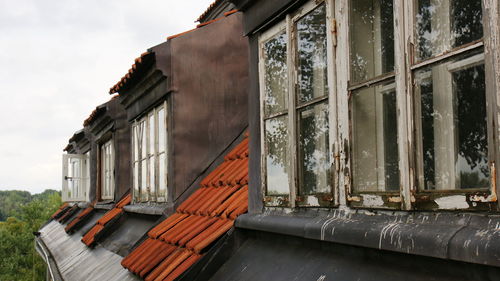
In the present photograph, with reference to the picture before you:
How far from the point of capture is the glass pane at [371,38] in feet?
8.89

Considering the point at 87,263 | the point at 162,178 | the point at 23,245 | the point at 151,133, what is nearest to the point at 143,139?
the point at 151,133

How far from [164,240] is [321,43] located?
2.93m

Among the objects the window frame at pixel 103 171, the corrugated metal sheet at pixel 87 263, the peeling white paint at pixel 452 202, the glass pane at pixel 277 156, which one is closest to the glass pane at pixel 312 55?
the glass pane at pixel 277 156

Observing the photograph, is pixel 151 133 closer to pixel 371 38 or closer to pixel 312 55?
pixel 312 55

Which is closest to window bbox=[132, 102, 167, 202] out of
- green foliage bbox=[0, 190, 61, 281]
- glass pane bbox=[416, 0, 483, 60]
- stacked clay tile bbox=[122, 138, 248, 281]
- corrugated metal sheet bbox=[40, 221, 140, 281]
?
stacked clay tile bbox=[122, 138, 248, 281]

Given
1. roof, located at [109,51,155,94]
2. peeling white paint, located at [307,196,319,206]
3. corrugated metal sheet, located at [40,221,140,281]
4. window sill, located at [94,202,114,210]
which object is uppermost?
roof, located at [109,51,155,94]

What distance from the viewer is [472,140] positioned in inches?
86.0

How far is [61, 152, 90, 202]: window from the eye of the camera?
1619 centimetres

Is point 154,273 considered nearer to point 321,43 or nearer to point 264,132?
A: point 264,132

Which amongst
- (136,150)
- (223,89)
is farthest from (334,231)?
(136,150)

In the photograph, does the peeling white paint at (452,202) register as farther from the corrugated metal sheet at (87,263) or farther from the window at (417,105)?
the corrugated metal sheet at (87,263)

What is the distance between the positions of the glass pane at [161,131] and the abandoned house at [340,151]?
284mm

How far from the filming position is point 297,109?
139 inches

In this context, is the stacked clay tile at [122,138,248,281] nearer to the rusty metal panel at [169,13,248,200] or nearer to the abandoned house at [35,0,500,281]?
the abandoned house at [35,0,500,281]
